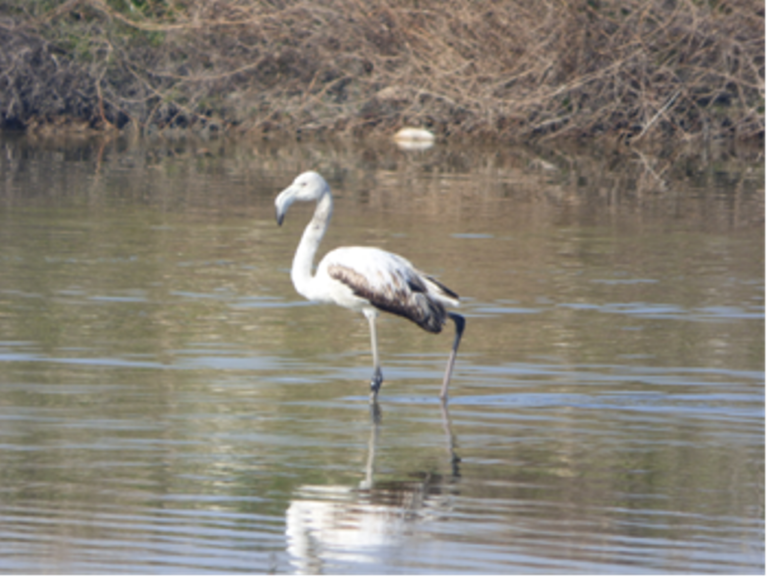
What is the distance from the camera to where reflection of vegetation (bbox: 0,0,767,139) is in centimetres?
2489

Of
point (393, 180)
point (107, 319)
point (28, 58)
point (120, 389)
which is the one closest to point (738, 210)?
point (393, 180)

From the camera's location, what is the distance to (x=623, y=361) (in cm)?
840

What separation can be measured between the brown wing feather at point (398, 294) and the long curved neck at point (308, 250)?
255mm

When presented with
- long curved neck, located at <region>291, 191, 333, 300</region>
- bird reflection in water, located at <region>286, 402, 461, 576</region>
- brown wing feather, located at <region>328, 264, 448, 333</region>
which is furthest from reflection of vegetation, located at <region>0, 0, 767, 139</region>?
bird reflection in water, located at <region>286, 402, 461, 576</region>

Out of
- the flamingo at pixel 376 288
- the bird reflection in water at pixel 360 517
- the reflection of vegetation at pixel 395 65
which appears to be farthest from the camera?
the reflection of vegetation at pixel 395 65

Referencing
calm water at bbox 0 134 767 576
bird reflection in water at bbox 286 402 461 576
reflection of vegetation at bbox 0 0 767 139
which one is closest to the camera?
bird reflection in water at bbox 286 402 461 576

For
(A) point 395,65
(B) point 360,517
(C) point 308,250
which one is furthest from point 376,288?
(A) point 395,65

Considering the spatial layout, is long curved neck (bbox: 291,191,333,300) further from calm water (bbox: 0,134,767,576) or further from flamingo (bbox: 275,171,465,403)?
calm water (bbox: 0,134,767,576)

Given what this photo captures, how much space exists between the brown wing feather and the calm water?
0.40m

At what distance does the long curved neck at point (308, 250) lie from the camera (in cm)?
783

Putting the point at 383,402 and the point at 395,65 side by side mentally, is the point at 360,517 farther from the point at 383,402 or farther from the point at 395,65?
the point at 395,65

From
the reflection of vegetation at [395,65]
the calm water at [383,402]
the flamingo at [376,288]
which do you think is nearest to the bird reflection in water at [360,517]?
the calm water at [383,402]

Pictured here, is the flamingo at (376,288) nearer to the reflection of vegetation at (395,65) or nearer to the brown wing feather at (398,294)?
the brown wing feather at (398,294)

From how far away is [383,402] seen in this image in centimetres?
734
